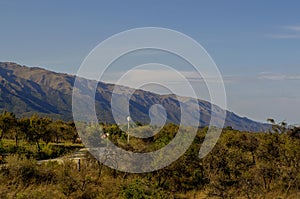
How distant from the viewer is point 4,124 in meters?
40.2

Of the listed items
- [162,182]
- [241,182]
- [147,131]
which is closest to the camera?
[241,182]

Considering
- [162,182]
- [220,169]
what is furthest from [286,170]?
[162,182]

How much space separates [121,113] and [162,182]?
5.02m

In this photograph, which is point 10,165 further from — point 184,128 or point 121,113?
point 184,128

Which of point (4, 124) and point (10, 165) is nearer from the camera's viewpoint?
point (10, 165)

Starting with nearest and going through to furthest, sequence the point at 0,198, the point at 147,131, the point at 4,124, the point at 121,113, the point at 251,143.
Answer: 1. the point at 0,198
2. the point at 121,113
3. the point at 147,131
4. the point at 251,143
5. the point at 4,124

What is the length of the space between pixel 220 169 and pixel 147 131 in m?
7.68

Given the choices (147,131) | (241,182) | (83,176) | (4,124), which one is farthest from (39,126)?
(241,182)

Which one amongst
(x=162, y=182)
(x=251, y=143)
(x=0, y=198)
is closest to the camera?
(x=0, y=198)

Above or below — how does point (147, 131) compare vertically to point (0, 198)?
above

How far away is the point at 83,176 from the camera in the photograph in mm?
19188

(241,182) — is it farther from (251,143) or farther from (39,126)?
(39,126)

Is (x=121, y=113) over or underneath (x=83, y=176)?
over

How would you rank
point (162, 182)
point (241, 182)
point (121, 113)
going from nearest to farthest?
point (241, 182) < point (162, 182) < point (121, 113)
